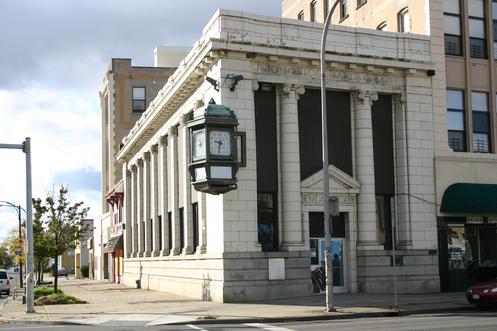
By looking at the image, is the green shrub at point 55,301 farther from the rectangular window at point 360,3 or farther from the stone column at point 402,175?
the rectangular window at point 360,3

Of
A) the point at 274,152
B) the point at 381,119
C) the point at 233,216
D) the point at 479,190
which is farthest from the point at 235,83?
the point at 479,190

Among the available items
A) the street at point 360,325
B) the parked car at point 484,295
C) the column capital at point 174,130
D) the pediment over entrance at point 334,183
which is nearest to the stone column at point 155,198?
the column capital at point 174,130

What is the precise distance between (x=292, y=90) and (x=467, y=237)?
10.1 metres

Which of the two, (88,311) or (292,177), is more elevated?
(292,177)

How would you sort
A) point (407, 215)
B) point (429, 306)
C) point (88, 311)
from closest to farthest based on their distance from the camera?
point (429, 306)
point (88, 311)
point (407, 215)

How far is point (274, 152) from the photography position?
27547 millimetres

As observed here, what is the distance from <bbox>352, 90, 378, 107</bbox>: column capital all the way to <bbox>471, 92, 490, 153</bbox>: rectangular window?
5.09 meters

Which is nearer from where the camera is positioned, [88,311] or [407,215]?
[88,311]

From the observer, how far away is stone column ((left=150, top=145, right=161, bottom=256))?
40000mm

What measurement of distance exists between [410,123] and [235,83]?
802cm

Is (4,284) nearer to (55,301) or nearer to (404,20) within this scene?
(55,301)

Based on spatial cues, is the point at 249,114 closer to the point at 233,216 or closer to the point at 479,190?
the point at 233,216

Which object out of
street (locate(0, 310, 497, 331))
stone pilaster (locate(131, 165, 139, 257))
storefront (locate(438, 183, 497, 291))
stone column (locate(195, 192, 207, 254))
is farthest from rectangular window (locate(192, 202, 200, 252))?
stone pilaster (locate(131, 165, 139, 257))

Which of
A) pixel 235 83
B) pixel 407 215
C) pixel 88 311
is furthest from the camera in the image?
pixel 407 215
